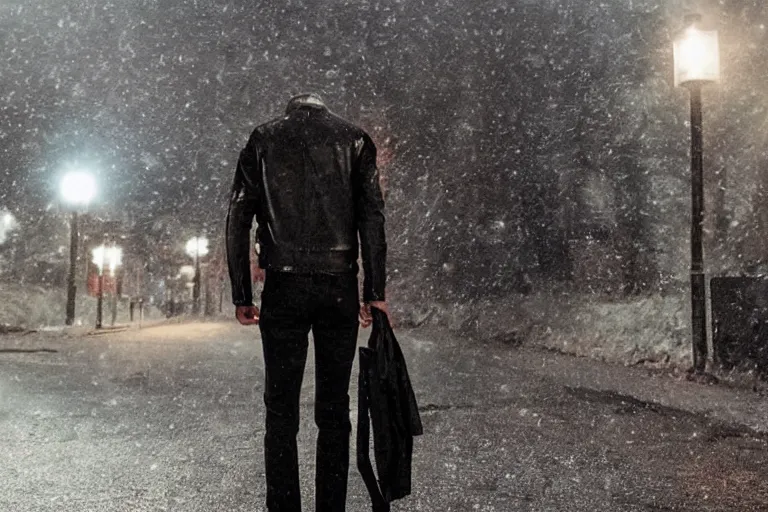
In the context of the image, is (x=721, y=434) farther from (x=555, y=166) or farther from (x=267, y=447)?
(x=555, y=166)

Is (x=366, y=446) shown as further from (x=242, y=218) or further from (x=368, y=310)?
(x=242, y=218)

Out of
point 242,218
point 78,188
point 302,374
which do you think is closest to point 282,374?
point 302,374

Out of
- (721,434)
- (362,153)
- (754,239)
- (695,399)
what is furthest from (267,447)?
(754,239)

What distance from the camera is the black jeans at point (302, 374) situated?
2738 mm

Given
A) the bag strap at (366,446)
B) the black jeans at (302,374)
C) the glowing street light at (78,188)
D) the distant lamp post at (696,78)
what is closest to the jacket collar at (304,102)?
the black jeans at (302,374)

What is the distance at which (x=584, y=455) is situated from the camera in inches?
165

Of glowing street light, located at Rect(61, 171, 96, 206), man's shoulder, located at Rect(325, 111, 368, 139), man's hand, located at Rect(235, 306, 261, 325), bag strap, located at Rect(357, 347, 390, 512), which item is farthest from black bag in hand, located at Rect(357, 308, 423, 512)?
glowing street light, located at Rect(61, 171, 96, 206)

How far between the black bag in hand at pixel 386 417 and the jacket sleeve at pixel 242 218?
67 cm

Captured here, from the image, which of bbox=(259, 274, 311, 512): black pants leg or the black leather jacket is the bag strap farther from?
the black leather jacket

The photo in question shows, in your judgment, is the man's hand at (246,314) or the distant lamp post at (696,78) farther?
the distant lamp post at (696,78)

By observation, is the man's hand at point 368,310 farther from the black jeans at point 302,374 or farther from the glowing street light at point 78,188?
the glowing street light at point 78,188

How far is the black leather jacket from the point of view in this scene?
2.83 meters

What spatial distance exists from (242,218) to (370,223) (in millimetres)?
627

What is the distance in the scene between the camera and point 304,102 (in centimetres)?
288
